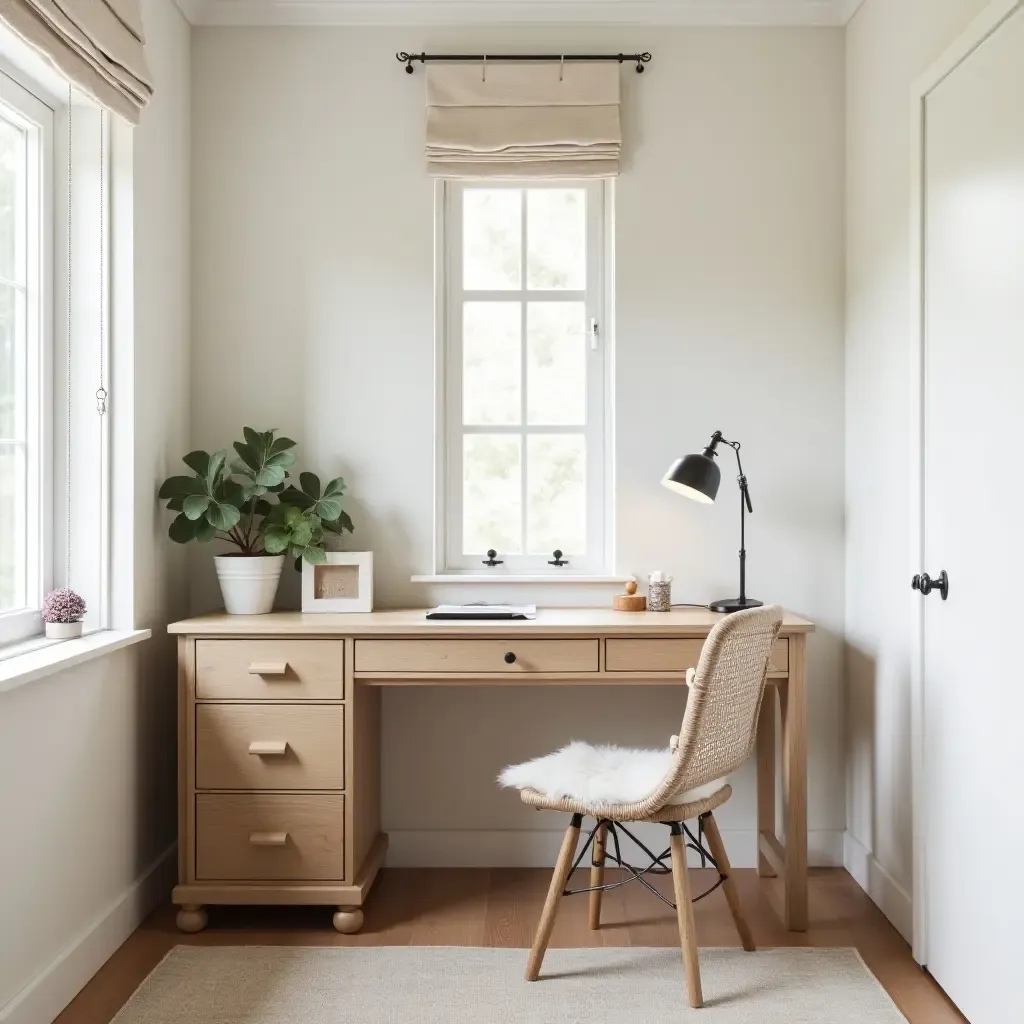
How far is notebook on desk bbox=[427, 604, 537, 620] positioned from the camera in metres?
2.56

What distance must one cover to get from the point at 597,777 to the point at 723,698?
37 centimetres

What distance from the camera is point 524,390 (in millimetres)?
2963

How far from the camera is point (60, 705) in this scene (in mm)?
2047

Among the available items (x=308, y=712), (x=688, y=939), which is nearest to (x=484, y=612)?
(x=308, y=712)

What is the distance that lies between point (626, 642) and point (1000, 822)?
3.07 ft

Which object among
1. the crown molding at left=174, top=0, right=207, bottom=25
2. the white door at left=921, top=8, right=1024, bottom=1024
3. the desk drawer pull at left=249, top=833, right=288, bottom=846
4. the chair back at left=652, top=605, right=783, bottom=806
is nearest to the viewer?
the white door at left=921, top=8, right=1024, bottom=1024

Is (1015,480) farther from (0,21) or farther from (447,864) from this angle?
(0,21)

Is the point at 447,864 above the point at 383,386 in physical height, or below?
below

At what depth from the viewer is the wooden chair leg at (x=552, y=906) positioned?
6.99ft

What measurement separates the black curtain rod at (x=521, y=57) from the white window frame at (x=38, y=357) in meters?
1.07

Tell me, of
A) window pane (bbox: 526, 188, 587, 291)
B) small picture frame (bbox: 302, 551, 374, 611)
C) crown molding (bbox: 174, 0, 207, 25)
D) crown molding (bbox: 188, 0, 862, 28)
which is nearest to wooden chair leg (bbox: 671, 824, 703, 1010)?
small picture frame (bbox: 302, 551, 374, 611)

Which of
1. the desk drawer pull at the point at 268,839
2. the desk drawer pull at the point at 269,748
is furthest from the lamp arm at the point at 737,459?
the desk drawer pull at the point at 268,839

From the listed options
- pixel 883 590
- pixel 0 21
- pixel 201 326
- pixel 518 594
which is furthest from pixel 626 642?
pixel 0 21

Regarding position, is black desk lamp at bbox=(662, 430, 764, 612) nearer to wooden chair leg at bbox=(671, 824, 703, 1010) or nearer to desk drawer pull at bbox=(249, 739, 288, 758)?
wooden chair leg at bbox=(671, 824, 703, 1010)
